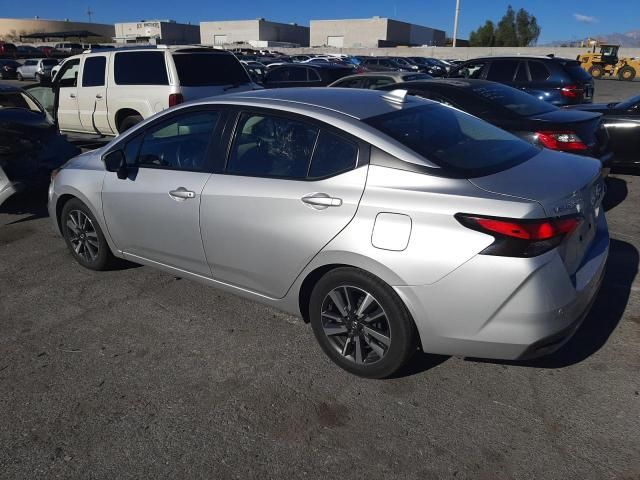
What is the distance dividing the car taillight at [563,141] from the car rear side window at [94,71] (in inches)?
293

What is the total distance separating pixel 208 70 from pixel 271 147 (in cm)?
614

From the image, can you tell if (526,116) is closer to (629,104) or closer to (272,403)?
(629,104)

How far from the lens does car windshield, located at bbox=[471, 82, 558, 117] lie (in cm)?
607

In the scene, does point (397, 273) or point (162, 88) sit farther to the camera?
point (162, 88)

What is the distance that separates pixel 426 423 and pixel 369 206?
3.76ft

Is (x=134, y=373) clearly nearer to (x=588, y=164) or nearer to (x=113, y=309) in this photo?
(x=113, y=309)

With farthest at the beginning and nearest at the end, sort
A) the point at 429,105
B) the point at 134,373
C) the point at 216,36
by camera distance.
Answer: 1. the point at 216,36
2. the point at 429,105
3. the point at 134,373

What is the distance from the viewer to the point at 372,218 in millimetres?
2764

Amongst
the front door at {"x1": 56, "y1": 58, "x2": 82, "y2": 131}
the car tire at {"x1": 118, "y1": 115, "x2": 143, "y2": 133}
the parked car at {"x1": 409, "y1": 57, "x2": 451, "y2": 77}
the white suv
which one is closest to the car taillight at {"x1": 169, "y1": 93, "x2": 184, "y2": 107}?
the white suv

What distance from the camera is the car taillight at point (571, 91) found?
1049cm

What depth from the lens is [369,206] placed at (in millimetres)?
2779

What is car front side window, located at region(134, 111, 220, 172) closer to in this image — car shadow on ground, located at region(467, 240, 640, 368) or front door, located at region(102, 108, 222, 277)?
front door, located at region(102, 108, 222, 277)

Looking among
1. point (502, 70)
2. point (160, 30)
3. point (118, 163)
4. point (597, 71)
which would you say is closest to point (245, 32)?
point (160, 30)

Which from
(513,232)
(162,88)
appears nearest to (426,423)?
(513,232)
